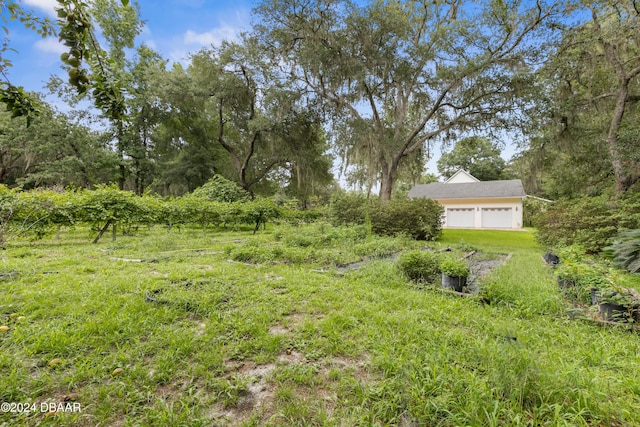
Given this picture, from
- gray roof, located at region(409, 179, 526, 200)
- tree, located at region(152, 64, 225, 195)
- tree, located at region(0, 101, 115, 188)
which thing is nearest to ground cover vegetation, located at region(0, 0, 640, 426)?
tree, located at region(0, 101, 115, 188)

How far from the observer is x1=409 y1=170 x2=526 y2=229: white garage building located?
17.2 metres

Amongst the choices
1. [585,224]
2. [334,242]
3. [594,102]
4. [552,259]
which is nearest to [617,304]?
[552,259]

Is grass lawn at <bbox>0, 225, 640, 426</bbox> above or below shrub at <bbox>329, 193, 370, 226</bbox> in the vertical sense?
below

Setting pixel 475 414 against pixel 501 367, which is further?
pixel 501 367

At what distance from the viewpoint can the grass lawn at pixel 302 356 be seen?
128 centimetres

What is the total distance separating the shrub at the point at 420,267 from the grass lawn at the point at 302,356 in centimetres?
42

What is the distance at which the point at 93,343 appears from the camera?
1.84 metres

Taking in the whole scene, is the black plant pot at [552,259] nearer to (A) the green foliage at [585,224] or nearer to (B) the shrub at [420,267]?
(A) the green foliage at [585,224]

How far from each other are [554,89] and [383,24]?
6.23 meters

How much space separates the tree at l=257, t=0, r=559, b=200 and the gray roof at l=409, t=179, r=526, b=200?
731 cm

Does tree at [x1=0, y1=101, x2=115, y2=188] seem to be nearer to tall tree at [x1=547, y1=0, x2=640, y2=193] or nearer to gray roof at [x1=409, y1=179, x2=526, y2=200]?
gray roof at [x1=409, y1=179, x2=526, y2=200]

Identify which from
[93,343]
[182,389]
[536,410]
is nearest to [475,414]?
[536,410]

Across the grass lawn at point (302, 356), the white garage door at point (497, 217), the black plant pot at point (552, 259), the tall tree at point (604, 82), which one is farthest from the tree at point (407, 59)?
the white garage door at point (497, 217)

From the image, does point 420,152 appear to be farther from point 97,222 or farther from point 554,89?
point 97,222
